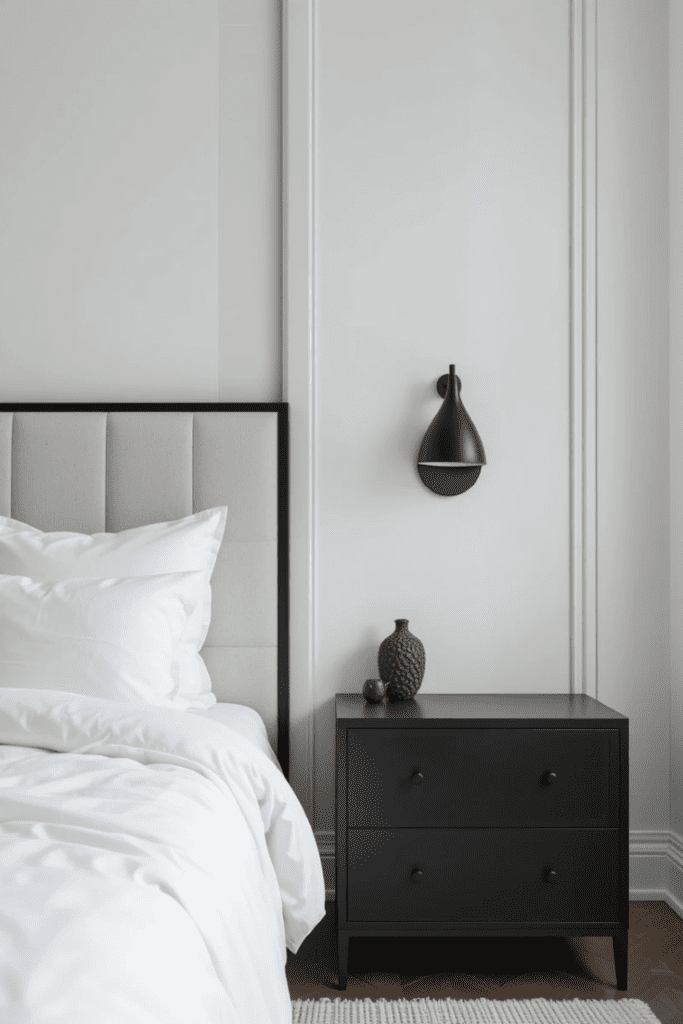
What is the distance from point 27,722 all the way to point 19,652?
1.02 ft

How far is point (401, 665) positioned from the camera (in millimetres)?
2045

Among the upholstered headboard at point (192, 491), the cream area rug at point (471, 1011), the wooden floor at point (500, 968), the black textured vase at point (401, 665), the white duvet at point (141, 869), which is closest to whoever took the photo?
the white duvet at point (141, 869)

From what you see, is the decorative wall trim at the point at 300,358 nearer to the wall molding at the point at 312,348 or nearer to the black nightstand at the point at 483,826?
the wall molding at the point at 312,348

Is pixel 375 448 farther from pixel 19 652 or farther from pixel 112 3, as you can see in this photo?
pixel 112 3

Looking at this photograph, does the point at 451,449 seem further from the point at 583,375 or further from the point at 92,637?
the point at 92,637

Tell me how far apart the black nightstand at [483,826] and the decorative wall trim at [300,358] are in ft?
1.25

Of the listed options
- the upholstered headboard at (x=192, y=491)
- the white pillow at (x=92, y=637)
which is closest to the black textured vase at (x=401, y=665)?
the upholstered headboard at (x=192, y=491)

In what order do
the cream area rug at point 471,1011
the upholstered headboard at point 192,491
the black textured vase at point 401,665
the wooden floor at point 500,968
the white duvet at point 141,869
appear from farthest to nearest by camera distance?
the upholstered headboard at point 192,491 → the black textured vase at point 401,665 → the wooden floor at point 500,968 → the cream area rug at point 471,1011 → the white duvet at point 141,869

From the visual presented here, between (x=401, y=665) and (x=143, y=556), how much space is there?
740mm

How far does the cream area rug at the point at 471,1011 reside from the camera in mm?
1673

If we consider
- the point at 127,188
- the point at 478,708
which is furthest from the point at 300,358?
the point at 478,708

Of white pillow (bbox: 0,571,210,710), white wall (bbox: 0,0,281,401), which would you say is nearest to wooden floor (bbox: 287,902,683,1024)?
white pillow (bbox: 0,571,210,710)

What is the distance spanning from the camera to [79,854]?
958 millimetres

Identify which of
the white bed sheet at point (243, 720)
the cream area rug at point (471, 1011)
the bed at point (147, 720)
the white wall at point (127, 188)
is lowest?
the cream area rug at point (471, 1011)
